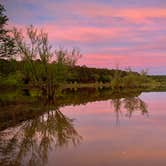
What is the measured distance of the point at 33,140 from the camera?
14.3 m

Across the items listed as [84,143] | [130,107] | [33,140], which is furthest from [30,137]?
[130,107]

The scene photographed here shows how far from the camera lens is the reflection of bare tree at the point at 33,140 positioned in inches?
425

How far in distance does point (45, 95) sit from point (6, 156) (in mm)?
28702

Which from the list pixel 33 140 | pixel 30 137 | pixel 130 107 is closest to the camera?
A: pixel 33 140

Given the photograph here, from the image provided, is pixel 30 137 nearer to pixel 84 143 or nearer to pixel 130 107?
pixel 84 143

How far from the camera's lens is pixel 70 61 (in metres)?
39.9

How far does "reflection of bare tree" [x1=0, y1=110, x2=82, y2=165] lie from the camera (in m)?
10.8

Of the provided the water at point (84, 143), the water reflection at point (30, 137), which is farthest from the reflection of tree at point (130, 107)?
the water reflection at point (30, 137)

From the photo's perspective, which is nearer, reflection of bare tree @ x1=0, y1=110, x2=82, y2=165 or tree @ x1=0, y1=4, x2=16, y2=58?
reflection of bare tree @ x1=0, y1=110, x2=82, y2=165

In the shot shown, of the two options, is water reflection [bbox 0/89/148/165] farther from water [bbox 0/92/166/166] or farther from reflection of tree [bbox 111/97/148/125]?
reflection of tree [bbox 111/97/148/125]

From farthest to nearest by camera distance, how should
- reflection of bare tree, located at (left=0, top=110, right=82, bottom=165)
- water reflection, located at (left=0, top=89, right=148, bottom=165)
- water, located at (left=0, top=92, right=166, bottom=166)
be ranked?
water reflection, located at (left=0, top=89, right=148, bottom=165) → reflection of bare tree, located at (left=0, top=110, right=82, bottom=165) → water, located at (left=0, top=92, right=166, bottom=166)

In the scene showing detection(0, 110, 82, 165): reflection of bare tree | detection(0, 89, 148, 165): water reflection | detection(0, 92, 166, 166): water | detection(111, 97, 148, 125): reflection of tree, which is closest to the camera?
detection(0, 92, 166, 166): water

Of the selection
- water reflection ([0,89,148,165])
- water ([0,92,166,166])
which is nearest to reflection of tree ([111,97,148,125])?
water ([0,92,166,166])

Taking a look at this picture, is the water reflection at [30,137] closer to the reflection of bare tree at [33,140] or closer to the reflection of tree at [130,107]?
the reflection of bare tree at [33,140]
